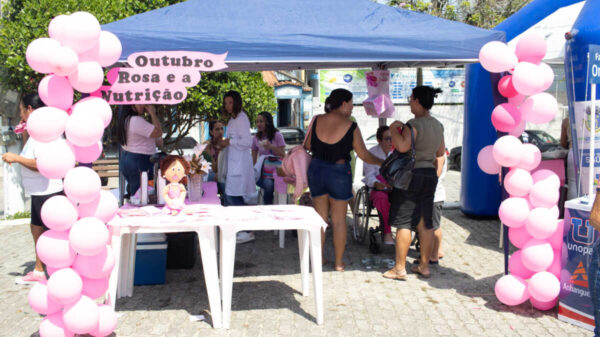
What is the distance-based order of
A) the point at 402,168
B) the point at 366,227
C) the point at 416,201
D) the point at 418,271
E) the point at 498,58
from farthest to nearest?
the point at 366,227 → the point at 418,271 → the point at 416,201 → the point at 402,168 → the point at 498,58

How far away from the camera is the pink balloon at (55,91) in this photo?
3.33 metres

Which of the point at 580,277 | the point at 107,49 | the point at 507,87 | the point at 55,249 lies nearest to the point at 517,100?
the point at 507,87

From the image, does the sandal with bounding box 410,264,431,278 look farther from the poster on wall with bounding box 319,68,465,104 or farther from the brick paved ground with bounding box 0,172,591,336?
the poster on wall with bounding box 319,68,465,104

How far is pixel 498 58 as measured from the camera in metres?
4.11

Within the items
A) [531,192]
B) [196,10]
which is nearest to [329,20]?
[196,10]

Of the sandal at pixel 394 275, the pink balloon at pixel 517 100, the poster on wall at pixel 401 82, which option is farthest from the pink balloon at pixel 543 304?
the poster on wall at pixel 401 82

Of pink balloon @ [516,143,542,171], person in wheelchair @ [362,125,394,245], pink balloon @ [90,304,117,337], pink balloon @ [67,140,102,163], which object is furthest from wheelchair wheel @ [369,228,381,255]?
pink balloon @ [67,140,102,163]

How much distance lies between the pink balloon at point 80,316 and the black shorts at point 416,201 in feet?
9.03

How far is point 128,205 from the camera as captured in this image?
181 inches

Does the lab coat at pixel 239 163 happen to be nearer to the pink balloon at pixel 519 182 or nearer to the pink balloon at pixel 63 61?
the pink balloon at pixel 63 61

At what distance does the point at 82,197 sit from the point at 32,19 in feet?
17.2

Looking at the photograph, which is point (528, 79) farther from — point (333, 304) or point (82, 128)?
point (82, 128)

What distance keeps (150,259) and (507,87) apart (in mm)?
3478

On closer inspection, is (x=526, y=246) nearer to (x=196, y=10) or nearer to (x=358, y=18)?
(x=358, y=18)
